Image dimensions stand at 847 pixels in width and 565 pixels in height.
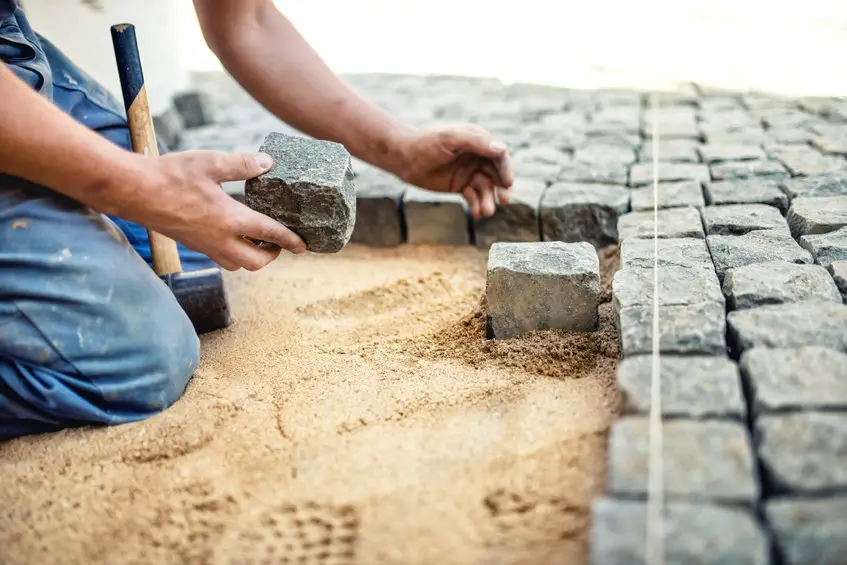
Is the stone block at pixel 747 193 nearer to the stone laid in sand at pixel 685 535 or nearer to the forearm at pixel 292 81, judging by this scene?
the forearm at pixel 292 81

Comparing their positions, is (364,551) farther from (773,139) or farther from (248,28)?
(773,139)

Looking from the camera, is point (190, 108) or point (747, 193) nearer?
point (747, 193)

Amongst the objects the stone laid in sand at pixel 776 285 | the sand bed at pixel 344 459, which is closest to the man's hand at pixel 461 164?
the sand bed at pixel 344 459

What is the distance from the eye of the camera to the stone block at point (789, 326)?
183 centimetres

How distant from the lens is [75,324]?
2004 mm

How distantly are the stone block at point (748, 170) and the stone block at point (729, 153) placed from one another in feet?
0.19

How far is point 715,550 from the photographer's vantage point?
4.34 ft

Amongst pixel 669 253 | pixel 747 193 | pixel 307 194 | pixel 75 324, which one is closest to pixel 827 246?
pixel 669 253

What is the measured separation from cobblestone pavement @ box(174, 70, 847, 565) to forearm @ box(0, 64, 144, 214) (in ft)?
4.29

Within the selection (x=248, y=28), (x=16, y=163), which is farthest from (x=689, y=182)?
(x=16, y=163)

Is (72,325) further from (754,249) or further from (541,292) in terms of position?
(754,249)

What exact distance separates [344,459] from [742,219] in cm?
164

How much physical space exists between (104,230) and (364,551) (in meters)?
1.18

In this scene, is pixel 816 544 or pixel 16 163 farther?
pixel 16 163
